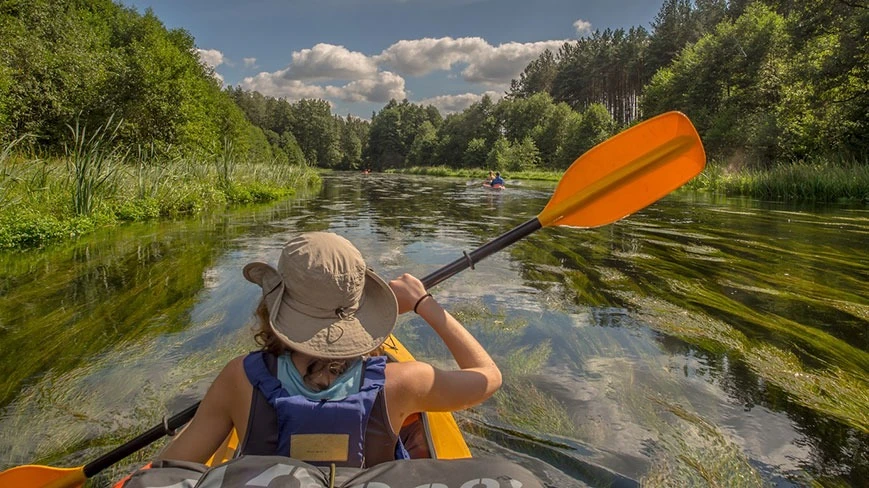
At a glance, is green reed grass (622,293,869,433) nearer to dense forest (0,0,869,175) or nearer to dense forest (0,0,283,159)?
dense forest (0,0,869,175)

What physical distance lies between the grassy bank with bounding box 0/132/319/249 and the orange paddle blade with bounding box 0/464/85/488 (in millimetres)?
5986

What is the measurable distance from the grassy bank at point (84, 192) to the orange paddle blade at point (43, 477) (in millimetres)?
5986

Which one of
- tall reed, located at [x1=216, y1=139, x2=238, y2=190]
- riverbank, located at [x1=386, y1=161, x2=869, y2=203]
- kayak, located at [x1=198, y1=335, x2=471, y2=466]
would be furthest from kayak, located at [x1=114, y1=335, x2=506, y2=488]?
riverbank, located at [x1=386, y1=161, x2=869, y2=203]

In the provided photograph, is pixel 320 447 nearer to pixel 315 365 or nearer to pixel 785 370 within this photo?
pixel 315 365

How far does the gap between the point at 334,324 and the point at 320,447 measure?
0.93 ft

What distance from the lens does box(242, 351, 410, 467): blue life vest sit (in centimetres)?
124

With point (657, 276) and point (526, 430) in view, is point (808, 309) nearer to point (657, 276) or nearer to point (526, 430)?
point (657, 276)

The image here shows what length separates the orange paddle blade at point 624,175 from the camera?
8.92 ft

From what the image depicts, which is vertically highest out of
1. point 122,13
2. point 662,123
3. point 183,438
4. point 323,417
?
point 122,13

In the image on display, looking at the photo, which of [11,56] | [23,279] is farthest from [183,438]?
[11,56]

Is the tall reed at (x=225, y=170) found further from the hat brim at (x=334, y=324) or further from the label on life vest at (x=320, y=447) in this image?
the label on life vest at (x=320, y=447)

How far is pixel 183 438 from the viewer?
1.39 metres

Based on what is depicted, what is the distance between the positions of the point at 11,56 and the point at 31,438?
20.4 m

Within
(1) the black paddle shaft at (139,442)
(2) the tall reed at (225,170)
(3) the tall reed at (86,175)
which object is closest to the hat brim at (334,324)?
(1) the black paddle shaft at (139,442)
